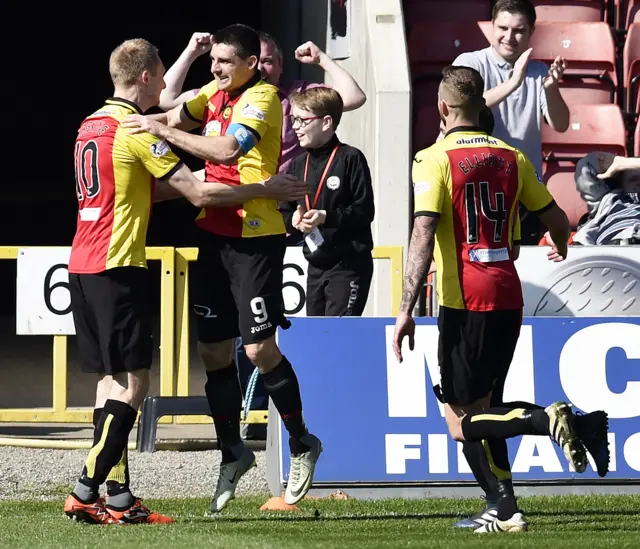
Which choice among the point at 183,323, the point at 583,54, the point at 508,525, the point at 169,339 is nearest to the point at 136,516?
the point at 508,525

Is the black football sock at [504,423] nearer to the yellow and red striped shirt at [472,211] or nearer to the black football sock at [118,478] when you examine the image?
the yellow and red striped shirt at [472,211]

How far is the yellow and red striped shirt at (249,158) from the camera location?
695 centimetres

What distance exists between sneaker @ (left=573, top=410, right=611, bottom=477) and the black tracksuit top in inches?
106

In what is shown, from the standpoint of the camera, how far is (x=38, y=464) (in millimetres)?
9242

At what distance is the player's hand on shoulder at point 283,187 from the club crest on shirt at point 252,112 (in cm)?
30

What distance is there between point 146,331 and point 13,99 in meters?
33.2

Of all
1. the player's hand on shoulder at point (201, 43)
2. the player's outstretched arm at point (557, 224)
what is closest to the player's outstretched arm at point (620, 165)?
the player's hand on shoulder at point (201, 43)

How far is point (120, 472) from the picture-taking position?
680cm

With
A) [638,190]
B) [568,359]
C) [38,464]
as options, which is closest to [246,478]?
[38,464]

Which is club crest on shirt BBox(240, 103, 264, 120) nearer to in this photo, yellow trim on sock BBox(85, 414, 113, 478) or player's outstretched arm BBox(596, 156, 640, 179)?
yellow trim on sock BBox(85, 414, 113, 478)

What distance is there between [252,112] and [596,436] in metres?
2.22

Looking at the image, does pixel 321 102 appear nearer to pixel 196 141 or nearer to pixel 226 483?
pixel 196 141

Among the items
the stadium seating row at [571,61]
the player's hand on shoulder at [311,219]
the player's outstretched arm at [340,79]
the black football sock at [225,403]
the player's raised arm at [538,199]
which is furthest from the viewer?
the stadium seating row at [571,61]

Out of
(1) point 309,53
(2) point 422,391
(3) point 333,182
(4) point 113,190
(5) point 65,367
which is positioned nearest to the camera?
(4) point 113,190
